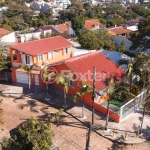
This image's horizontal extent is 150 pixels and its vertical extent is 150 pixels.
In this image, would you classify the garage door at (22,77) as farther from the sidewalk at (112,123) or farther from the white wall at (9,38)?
the white wall at (9,38)

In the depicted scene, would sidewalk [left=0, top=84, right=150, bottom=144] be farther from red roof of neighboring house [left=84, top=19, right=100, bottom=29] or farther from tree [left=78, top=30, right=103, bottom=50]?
red roof of neighboring house [left=84, top=19, right=100, bottom=29]

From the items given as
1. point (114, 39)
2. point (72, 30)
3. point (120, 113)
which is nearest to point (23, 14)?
point (72, 30)

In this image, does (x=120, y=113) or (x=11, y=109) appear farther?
(x=11, y=109)

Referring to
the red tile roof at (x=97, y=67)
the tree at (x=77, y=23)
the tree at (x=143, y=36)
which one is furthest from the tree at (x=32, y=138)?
the tree at (x=77, y=23)

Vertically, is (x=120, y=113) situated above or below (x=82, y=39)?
below

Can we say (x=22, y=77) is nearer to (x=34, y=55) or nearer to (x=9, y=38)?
(x=34, y=55)

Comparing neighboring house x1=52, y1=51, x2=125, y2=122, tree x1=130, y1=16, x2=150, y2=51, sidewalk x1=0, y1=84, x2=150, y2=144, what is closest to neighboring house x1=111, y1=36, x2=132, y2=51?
tree x1=130, y1=16, x2=150, y2=51

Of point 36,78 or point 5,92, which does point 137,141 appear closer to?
point 36,78
